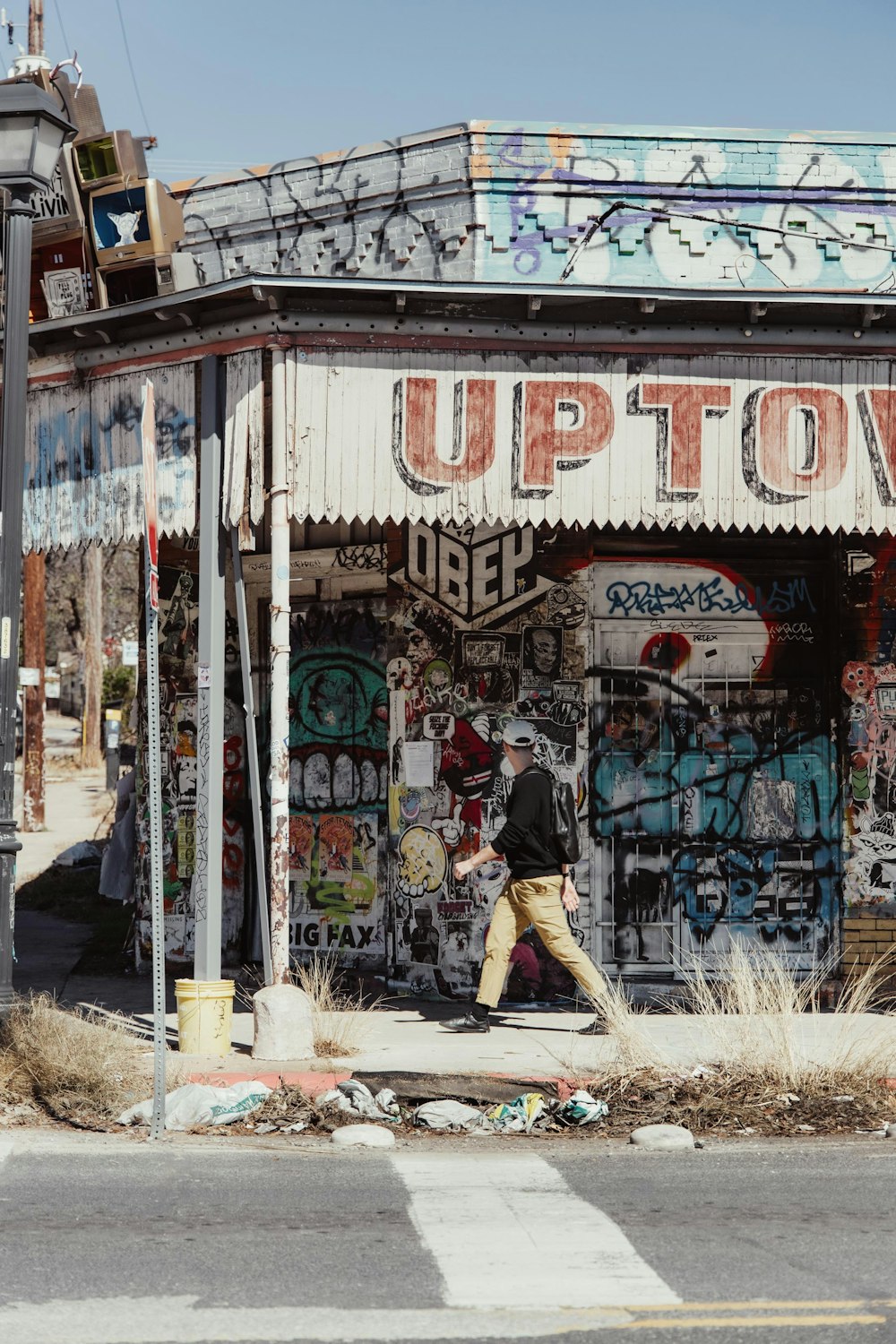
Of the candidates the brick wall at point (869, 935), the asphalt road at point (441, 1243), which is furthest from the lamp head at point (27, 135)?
the brick wall at point (869, 935)

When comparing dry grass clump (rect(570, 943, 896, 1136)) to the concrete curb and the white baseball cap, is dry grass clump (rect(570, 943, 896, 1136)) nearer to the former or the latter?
the concrete curb

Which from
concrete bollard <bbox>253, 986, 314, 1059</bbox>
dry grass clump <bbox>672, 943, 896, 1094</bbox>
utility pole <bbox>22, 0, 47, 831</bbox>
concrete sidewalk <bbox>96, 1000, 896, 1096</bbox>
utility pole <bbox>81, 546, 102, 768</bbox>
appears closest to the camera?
dry grass clump <bbox>672, 943, 896, 1094</bbox>

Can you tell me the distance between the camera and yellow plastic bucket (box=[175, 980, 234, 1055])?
9414 mm

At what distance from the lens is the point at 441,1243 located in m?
5.70

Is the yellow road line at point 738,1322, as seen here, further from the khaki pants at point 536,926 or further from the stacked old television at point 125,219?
the stacked old television at point 125,219

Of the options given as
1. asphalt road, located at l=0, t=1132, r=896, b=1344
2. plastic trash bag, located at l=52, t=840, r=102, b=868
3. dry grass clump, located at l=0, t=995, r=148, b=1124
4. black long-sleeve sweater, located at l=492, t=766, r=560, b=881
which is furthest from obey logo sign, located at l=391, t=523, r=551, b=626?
plastic trash bag, located at l=52, t=840, r=102, b=868

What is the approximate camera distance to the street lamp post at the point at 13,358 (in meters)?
9.03

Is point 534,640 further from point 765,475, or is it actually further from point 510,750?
point 765,475

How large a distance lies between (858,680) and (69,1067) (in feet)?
21.6

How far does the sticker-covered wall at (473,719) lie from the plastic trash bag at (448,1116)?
3513 mm

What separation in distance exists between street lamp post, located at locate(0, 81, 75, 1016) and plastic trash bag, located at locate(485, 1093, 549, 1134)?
118 inches

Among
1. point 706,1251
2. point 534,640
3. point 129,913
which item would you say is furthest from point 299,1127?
point 129,913

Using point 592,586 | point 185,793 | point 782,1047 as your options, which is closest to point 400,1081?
point 782,1047

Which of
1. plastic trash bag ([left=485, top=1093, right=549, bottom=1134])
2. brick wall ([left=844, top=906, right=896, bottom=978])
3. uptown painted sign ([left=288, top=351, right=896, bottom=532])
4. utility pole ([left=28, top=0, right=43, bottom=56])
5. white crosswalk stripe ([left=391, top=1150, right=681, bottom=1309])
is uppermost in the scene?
utility pole ([left=28, top=0, right=43, bottom=56])
